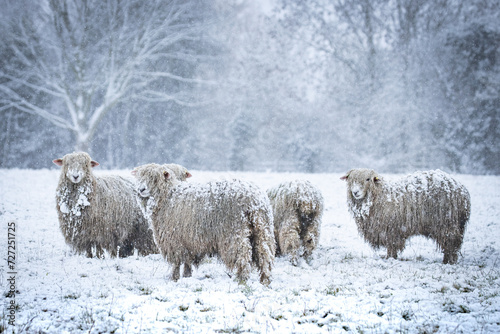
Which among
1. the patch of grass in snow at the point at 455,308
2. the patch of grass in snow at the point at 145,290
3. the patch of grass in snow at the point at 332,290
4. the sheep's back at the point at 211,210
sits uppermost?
the sheep's back at the point at 211,210

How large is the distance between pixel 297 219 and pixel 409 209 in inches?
77.4

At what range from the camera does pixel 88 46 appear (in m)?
21.6

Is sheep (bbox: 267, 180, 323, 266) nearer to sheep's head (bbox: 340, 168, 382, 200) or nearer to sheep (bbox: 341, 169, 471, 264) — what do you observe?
sheep's head (bbox: 340, 168, 382, 200)

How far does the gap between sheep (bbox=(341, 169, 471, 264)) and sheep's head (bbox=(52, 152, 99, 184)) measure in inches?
184

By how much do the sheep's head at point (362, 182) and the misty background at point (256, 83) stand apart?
645 inches

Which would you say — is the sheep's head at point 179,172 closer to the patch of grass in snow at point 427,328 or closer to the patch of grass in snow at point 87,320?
the patch of grass in snow at point 87,320

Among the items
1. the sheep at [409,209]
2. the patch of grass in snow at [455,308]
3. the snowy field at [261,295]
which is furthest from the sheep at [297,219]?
the patch of grass in snow at [455,308]

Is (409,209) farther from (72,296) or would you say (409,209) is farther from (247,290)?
(72,296)

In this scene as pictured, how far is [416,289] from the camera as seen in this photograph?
4695 millimetres

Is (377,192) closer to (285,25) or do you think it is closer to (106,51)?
(106,51)

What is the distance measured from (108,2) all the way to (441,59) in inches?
730

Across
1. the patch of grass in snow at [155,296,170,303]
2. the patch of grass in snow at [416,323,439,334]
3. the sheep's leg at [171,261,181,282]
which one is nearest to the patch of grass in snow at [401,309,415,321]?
the patch of grass in snow at [416,323,439,334]

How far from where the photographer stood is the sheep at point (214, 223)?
509 cm

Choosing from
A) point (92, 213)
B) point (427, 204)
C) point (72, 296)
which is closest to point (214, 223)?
point (72, 296)
